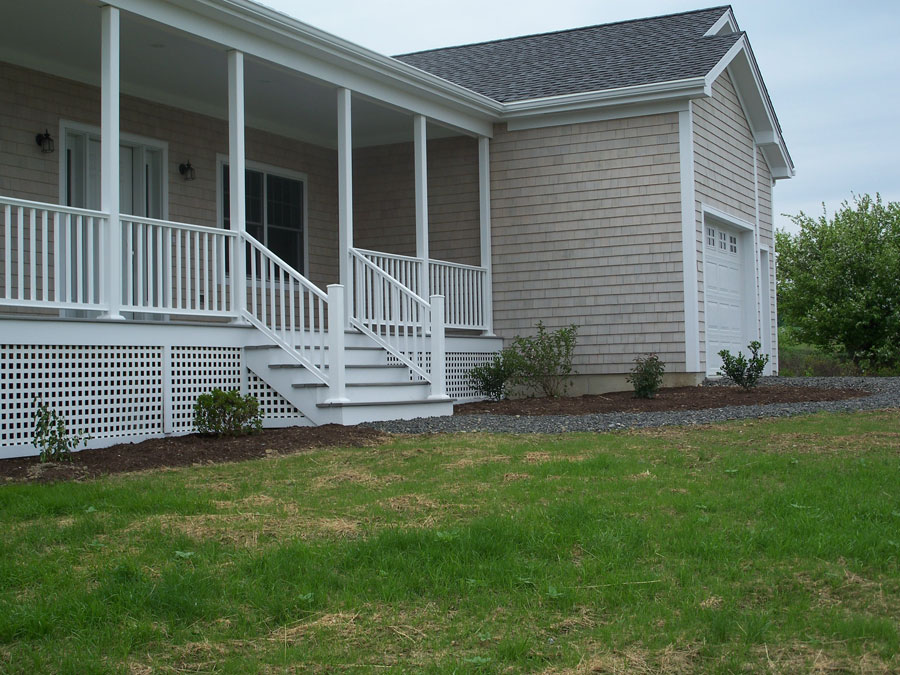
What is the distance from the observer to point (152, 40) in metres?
9.43

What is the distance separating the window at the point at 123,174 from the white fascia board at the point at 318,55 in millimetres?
2338

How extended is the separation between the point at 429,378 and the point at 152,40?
4342 millimetres

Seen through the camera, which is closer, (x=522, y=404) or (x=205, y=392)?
(x=205, y=392)

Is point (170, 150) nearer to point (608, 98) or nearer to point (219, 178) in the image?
point (219, 178)

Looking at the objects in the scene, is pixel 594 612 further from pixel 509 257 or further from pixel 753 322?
pixel 753 322

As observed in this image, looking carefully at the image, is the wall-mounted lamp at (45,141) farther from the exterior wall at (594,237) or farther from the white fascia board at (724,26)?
the white fascia board at (724,26)

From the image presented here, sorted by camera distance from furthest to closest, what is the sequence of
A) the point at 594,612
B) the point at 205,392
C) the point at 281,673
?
the point at 205,392 → the point at 594,612 → the point at 281,673

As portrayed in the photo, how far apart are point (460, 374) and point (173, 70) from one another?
5.05 metres

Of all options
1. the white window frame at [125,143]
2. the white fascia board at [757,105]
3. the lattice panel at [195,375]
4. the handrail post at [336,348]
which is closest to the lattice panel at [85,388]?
the lattice panel at [195,375]

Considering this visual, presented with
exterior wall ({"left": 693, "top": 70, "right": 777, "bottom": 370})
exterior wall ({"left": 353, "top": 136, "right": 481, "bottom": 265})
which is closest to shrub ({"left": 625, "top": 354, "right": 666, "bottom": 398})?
exterior wall ({"left": 693, "top": 70, "right": 777, "bottom": 370})

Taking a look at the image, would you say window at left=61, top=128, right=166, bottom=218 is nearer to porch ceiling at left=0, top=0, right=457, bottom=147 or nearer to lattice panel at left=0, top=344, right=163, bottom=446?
porch ceiling at left=0, top=0, right=457, bottom=147

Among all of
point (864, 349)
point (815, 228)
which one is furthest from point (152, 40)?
→ point (815, 228)

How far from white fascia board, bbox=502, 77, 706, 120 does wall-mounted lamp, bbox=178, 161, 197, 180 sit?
4.23m

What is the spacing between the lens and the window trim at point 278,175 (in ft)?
39.6
